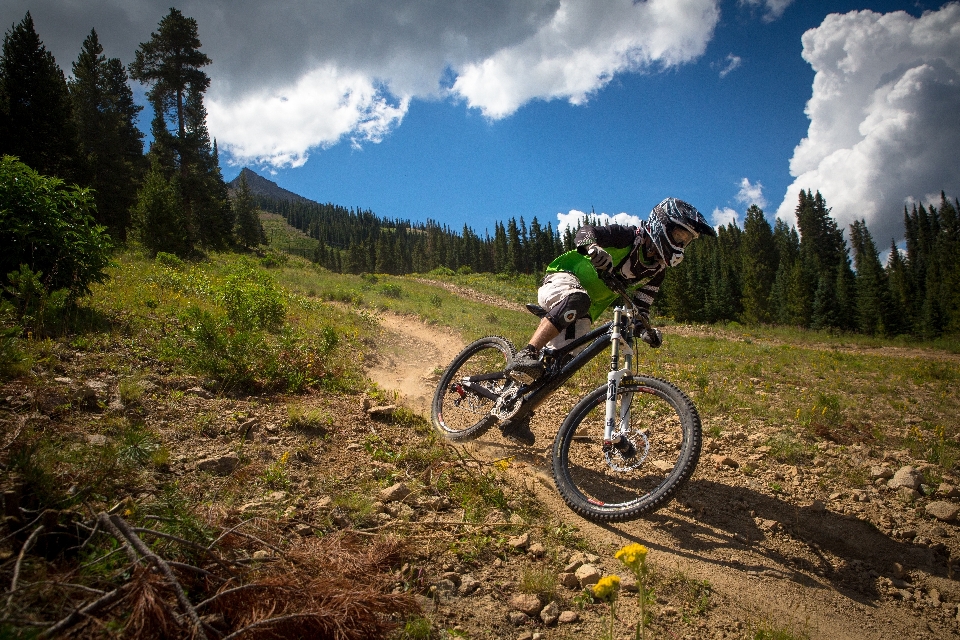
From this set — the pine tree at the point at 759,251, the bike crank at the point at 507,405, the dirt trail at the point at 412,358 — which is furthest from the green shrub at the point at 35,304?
the pine tree at the point at 759,251

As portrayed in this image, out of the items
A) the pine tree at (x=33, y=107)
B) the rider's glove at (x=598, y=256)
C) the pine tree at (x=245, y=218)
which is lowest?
the rider's glove at (x=598, y=256)

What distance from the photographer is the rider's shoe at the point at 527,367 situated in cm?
455

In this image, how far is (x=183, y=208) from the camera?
96.7 ft

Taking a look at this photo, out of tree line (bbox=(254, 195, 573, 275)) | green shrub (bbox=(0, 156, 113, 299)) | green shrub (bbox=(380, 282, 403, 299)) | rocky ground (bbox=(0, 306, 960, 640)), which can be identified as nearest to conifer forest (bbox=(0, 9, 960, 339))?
green shrub (bbox=(0, 156, 113, 299))

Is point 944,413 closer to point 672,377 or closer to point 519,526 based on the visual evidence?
Answer: point 672,377

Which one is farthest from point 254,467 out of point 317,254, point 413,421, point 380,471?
point 317,254

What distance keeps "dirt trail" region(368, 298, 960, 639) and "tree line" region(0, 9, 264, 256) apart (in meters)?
21.0

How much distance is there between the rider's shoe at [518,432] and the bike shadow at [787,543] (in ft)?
4.72

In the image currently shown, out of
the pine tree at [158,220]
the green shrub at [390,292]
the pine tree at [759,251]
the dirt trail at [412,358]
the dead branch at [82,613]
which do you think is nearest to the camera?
the dead branch at [82,613]

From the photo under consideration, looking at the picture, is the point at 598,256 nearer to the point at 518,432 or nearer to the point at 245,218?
the point at 518,432

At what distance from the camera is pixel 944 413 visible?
7.54 meters

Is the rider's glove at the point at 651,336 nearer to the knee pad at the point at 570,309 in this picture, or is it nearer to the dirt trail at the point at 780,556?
the knee pad at the point at 570,309

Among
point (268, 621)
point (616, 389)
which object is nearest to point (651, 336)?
point (616, 389)

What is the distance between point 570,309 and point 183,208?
109ft
